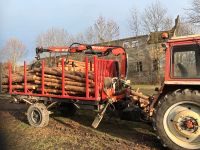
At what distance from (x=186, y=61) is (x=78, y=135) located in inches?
144

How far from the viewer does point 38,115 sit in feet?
37.6

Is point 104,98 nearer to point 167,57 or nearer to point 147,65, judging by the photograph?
point 167,57

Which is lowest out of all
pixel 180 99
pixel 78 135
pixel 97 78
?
pixel 78 135

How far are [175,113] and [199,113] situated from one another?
0.51 m

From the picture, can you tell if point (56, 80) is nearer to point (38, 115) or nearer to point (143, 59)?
point (38, 115)

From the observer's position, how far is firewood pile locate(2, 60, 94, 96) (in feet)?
34.7

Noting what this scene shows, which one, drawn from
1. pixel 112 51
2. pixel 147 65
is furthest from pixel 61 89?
pixel 147 65

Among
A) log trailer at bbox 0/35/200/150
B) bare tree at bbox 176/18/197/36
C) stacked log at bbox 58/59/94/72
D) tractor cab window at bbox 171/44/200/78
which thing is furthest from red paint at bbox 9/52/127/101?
bare tree at bbox 176/18/197/36

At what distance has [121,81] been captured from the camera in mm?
11297

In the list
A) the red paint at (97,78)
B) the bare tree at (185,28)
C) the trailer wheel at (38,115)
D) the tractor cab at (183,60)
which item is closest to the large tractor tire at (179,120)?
the tractor cab at (183,60)

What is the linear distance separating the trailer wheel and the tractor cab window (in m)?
4.80

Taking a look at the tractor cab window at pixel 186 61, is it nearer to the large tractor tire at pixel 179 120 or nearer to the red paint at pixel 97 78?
the large tractor tire at pixel 179 120

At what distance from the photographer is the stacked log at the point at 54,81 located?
1052cm

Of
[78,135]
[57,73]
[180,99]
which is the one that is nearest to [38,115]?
[57,73]
